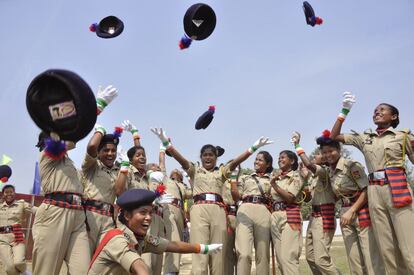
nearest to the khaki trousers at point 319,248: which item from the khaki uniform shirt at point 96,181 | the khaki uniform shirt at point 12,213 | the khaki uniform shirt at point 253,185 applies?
the khaki uniform shirt at point 253,185

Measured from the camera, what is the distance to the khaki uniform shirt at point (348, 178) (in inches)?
262

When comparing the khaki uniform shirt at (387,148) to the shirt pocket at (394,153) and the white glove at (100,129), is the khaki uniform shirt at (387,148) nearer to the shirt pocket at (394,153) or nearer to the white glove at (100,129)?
the shirt pocket at (394,153)

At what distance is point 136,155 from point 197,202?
140 cm

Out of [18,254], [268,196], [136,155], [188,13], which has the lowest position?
[18,254]

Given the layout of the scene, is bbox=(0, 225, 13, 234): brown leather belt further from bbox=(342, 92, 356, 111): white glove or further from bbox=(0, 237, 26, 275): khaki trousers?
bbox=(342, 92, 356, 111): white glove

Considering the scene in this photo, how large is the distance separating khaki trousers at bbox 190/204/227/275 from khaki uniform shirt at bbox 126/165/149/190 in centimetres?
106

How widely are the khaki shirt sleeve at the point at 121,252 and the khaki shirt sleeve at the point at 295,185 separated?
474cm

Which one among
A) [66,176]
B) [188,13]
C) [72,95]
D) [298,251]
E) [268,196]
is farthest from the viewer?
[268,196]

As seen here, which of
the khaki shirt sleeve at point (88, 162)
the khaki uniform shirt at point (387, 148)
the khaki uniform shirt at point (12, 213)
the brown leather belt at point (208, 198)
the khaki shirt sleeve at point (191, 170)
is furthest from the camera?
the khaki uniform shirt at point (12, 213)

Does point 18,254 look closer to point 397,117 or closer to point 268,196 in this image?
point 268,196

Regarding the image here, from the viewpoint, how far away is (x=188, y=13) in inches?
256

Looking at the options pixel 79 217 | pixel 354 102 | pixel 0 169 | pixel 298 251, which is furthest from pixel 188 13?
pixel 0 169

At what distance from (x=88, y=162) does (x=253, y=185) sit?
3524 mm

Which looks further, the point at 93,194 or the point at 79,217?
the point at 93,194
